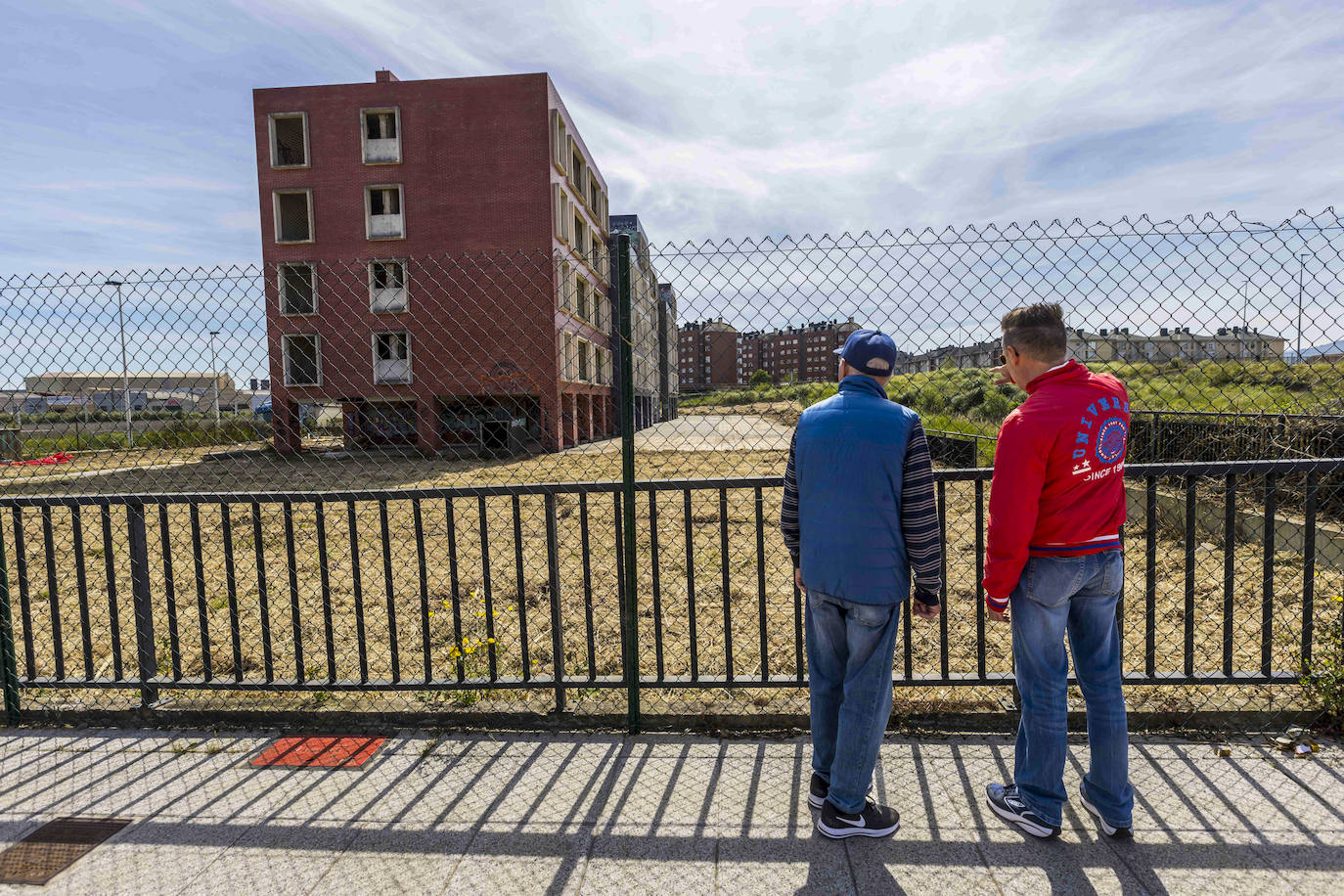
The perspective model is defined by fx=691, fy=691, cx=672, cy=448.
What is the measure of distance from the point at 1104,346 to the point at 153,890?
4743 mm

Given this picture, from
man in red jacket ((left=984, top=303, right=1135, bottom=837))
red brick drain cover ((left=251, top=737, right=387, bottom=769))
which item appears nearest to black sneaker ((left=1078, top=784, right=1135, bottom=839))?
man in red jacket ((left=984, top=303, right=1135, bottom=837))

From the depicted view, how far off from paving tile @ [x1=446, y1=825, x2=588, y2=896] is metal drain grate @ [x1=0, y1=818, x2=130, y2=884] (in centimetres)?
145

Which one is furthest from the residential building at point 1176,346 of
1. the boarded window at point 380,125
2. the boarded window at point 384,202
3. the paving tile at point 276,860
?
the boarded window at point 380,125

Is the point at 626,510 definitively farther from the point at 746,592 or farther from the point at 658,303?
the point at 746,592

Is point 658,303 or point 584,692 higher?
point 658,303

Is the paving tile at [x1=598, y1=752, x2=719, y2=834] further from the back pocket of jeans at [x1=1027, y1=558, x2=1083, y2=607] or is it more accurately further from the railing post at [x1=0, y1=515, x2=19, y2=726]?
the railing post at [x1=0, y1=515, x2=19, y2=726]

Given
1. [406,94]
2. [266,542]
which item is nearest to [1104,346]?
[266,542]

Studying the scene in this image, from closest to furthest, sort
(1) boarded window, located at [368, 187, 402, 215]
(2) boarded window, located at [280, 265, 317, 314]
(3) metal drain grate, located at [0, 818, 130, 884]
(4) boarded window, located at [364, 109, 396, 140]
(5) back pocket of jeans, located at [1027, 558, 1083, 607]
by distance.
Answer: (5) back pocket of jeans, located at [1027, 558, 1083, 607]
(3) metal drain grate, located at [0, 818, 130, 884]
(2) boarded window, located at [280, 265, 317, 314]
(4) boarded window, located at [364, 109, 396, 140]
(1) boarded window, located at [368, 187, 402, 215]

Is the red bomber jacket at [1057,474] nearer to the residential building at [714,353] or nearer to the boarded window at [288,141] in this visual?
the residential building at [714,353]

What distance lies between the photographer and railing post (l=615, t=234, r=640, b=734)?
130 inches

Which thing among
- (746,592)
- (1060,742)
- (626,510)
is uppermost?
(626,510)

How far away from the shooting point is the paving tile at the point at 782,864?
2301 millimetres

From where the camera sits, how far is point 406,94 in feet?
83.1

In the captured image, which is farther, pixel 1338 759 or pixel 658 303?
pixel 658 303
